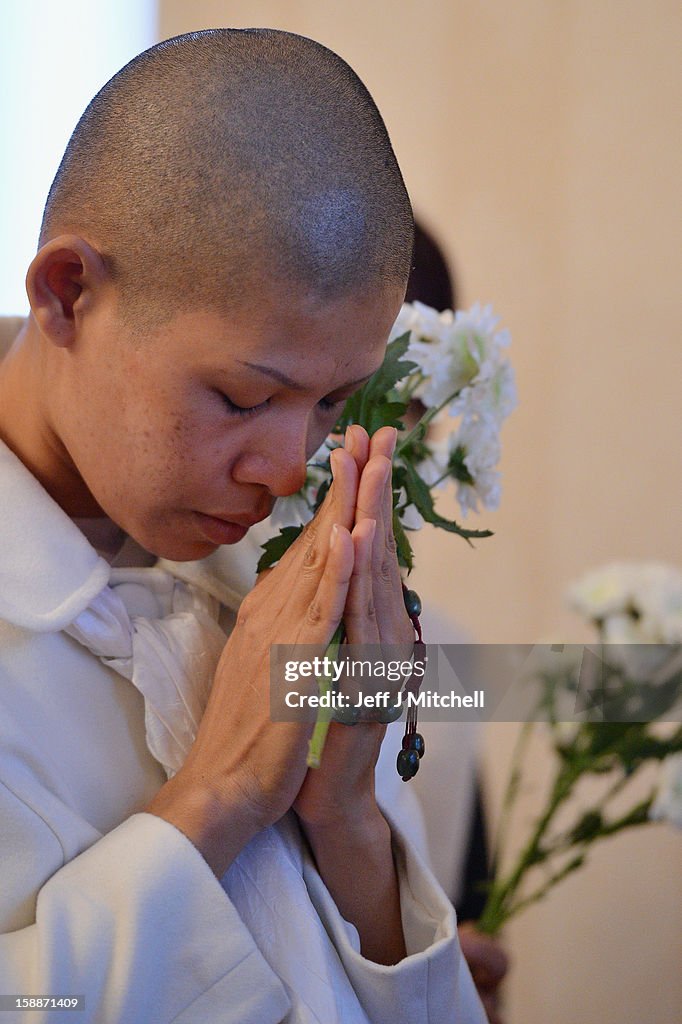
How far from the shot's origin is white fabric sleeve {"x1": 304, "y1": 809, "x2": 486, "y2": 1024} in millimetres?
735

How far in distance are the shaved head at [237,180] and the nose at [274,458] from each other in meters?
0.09

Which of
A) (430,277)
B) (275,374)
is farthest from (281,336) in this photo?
(430,277)

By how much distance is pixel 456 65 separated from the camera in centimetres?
182

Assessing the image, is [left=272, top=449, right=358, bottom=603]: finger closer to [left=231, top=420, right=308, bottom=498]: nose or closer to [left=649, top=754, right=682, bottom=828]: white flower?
[left=231, top=420, right=308, bottom=498]: nose

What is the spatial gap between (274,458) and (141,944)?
320mm

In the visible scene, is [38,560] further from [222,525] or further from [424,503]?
[424,503]

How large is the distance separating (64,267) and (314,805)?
415 mm

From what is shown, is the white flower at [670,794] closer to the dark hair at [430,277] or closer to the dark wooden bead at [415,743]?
the dark wooden bead at [415,743]

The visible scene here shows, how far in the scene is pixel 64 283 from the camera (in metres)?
0.74

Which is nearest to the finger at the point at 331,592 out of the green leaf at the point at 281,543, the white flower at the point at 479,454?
the green leaf at the point at 281,543

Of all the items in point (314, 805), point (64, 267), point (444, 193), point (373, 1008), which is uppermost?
point (64, 267)

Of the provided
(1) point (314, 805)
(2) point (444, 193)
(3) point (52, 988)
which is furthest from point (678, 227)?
(3) point (52, 988)

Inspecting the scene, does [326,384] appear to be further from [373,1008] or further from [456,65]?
[456,65]

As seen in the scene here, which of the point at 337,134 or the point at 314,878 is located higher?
the point at 337,134
